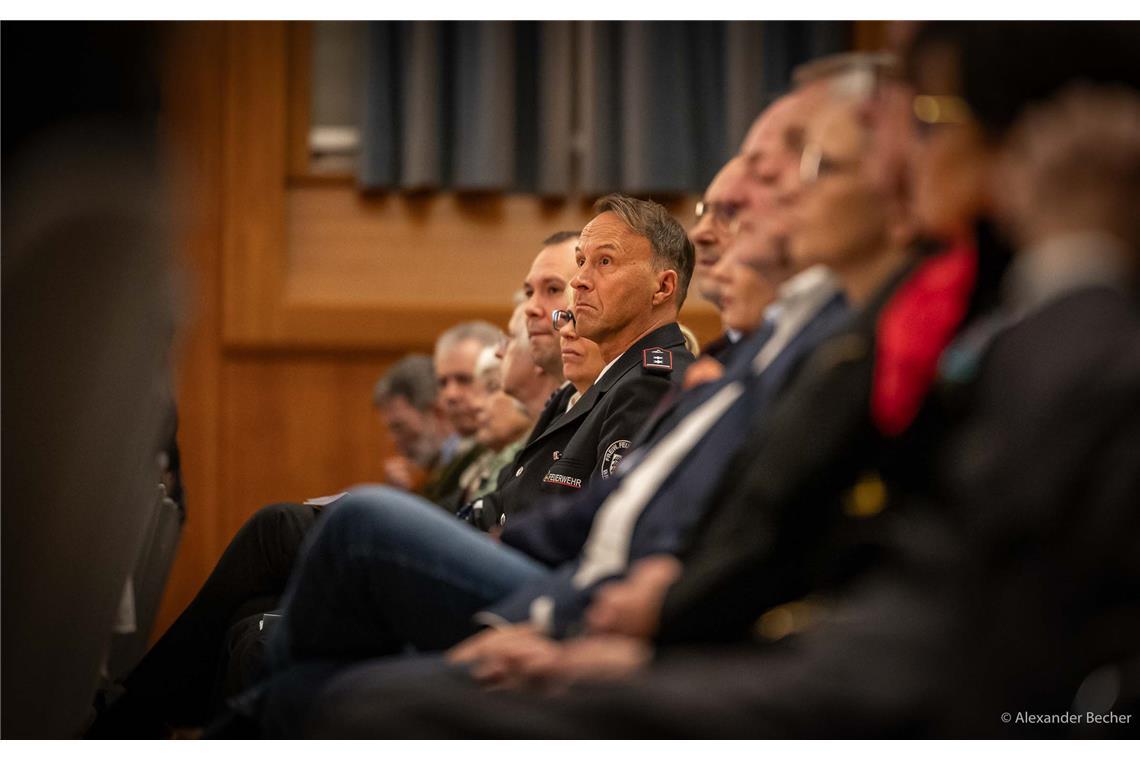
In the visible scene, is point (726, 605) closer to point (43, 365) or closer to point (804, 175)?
point (804, 175)

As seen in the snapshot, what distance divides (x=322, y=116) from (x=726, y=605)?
483 cm

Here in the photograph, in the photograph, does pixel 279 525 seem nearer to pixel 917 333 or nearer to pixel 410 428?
pixel 917 333

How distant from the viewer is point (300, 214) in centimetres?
589

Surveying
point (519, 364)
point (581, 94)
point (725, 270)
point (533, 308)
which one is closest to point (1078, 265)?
point (725, 270)

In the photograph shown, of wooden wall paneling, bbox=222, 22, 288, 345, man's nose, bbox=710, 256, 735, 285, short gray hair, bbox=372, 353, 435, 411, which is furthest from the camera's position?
wooden wall paneling, bbox=222, 22, 288, 345

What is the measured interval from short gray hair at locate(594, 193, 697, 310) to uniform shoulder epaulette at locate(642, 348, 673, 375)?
22cm

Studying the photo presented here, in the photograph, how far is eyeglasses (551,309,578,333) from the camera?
121 inches

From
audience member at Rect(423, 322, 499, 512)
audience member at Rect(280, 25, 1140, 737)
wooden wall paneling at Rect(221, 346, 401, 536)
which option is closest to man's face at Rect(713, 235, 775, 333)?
audience member at Rect(280, 25, 1140, 737)

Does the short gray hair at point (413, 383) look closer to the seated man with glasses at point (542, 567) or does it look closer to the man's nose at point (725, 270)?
the man's nose at point (725, 270)

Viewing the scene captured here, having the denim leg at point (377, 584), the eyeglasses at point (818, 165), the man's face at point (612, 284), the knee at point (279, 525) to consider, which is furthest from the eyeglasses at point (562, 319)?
the eyeglasses at point (818, 165)

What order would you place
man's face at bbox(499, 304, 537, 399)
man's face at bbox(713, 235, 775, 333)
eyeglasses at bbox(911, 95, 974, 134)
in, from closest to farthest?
eyeglasses at bbox(911, 95, 974, 134), man's face at bbox(713, 235, 775, 333), man's face at bbox(499, 304, 537, 399)

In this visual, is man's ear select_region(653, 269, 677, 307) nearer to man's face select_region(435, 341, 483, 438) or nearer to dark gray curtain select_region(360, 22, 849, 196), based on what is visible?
man's face select_region(435, 341, 483, 438)

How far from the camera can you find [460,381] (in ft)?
16.0
